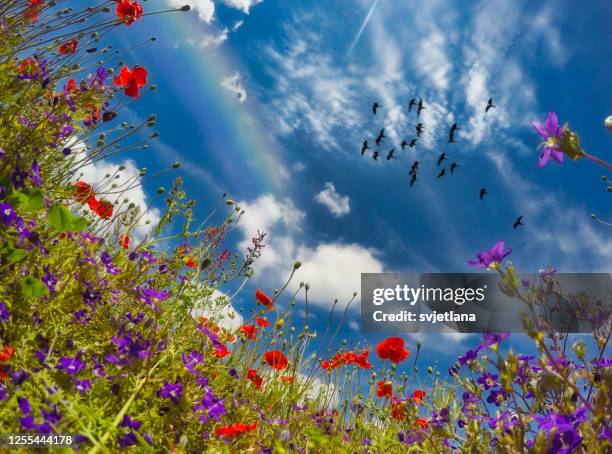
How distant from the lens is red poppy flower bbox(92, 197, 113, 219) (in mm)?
3787

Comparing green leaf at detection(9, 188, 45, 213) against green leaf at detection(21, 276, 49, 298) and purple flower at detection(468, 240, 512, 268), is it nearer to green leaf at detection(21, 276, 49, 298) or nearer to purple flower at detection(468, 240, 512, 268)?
green leaf at detection(21, 276, 49, 298)

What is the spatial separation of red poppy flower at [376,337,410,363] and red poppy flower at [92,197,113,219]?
2.60 m

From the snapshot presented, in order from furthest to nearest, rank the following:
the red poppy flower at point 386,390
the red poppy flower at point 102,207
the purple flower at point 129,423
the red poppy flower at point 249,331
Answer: the red poppy flower at point 386,390 < the red poppy flower at point 249,331 < the red poppy flower at point 102,207 < the purple flower at point 129,423

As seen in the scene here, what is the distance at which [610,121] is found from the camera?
1607 millimetres

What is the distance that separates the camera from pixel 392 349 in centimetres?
455

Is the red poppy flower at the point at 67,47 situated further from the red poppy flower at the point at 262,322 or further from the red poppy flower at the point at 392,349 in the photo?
the red poppy flower at the point at 392,349

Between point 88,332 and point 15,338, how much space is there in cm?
38

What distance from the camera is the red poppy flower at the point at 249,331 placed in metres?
4.22

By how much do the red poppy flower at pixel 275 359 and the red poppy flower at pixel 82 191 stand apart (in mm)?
1873

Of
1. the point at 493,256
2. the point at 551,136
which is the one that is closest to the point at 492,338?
the point at 493,256

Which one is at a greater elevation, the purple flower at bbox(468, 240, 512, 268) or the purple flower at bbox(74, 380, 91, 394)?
the purple flower at bbox(468, 240, 512, 268)

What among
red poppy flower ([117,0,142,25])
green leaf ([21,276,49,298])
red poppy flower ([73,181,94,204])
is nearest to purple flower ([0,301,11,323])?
green leaf ([21,276,49,298])

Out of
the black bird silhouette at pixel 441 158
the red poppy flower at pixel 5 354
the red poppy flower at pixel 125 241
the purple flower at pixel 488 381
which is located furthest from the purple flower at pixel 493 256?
the black bird silhouette at pixel 441 158

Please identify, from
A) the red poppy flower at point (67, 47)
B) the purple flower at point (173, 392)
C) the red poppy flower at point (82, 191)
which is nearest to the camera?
the purple flower at point (173, 392)
